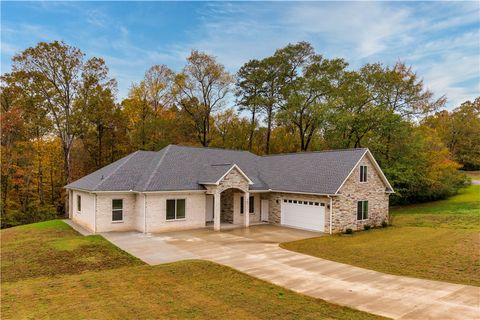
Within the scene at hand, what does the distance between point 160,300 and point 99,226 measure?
12.0 m

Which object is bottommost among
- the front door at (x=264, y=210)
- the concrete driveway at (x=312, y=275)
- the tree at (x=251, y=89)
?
the concrete driveway at (x=312, y=275)

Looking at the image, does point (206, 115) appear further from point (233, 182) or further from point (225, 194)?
point (233, 182)

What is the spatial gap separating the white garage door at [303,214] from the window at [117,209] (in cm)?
1110

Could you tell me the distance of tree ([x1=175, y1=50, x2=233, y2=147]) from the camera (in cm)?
3688

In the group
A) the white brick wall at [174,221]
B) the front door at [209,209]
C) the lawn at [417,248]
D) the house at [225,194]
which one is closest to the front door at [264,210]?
the house at [225,194]

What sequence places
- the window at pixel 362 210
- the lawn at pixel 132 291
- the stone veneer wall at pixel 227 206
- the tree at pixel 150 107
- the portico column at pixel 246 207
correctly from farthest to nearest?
the tree at pixel 150 107
the stone veneer wall at pixel 227 206
the portico column at pixel 246 207
the window at pixel 362 210
the lawn at pixel 132 291

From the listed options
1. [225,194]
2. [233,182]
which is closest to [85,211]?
[225,194]

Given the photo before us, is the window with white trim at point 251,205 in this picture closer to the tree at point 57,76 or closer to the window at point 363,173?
the window at point 363,173

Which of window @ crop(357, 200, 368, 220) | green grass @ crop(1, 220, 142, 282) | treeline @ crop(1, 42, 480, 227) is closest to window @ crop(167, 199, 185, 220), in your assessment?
green grass @ crop(1, 220, 142, 282)

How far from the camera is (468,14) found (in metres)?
17.1

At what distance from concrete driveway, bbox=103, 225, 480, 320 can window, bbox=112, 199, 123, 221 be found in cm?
136

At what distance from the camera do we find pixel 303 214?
21734 mm

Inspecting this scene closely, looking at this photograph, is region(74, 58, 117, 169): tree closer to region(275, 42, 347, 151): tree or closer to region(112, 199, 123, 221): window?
region(112, 199, 123, 221): window

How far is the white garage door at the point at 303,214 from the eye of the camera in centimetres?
2067
